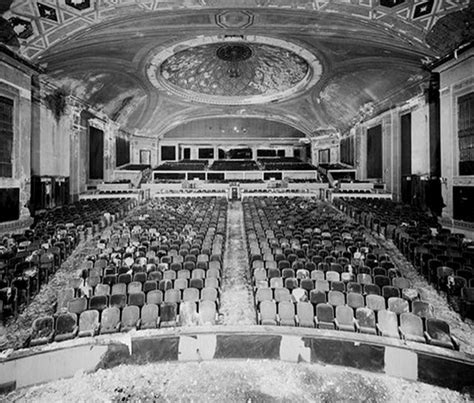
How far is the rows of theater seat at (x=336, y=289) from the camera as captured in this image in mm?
5324

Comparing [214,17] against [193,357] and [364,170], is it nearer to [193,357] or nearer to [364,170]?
[193,357]

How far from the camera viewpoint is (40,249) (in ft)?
29.1

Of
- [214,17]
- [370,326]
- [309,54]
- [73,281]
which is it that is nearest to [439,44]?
[309,54]

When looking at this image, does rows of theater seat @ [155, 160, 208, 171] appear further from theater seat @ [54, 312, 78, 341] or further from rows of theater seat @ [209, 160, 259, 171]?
theater seat @ [54, 312, 78, 341]

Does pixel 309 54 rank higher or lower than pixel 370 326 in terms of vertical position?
higher

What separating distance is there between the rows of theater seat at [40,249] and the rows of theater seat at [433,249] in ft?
30.1

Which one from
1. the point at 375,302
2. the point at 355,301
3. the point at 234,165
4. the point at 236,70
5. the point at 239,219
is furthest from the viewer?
the point at 234,165

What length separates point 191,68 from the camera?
2292 cm

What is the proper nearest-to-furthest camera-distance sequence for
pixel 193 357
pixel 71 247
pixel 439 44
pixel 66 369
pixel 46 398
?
pixel 46 398
pixel 66 369
pixel 193 357
pixel 71 247
pixel 439 44

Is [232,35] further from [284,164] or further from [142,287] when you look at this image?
[284,164]

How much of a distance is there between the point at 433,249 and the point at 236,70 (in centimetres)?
2044

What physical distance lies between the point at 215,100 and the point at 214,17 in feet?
50.2

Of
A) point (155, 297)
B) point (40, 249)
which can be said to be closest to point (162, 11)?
point (40, 249)

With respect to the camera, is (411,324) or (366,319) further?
(366,319)
